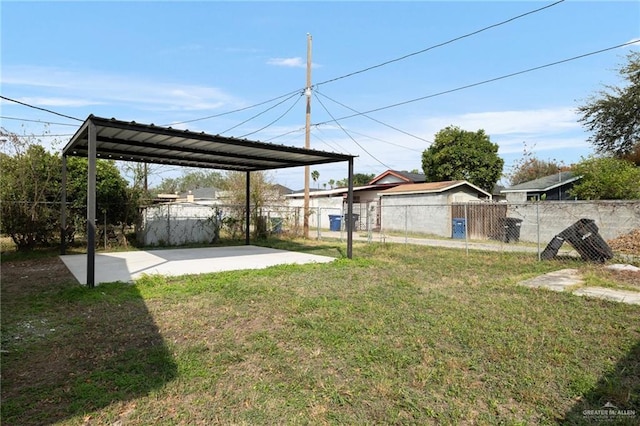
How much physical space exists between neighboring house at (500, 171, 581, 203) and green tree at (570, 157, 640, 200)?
2.58 m

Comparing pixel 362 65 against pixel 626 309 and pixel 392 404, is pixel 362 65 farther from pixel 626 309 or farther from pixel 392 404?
pixel 392 404

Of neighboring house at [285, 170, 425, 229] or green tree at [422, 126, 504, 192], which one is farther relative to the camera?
green tree at [422, 126, 504, 192]

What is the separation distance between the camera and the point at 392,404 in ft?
8.21

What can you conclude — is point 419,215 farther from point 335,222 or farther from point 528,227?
point 335,222

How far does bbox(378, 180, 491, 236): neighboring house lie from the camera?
17609mm

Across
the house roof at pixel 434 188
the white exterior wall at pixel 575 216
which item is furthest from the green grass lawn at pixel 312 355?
the house roof at pixel 434 188

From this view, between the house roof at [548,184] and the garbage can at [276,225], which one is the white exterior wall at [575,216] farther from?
the garbage can at [276,225]

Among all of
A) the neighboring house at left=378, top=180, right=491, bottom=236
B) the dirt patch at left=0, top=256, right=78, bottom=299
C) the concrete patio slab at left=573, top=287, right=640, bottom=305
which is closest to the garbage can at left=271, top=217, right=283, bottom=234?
the neighboring house at left=378, top=180, right=491, bottom=236

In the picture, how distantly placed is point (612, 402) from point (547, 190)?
1920 centimetres

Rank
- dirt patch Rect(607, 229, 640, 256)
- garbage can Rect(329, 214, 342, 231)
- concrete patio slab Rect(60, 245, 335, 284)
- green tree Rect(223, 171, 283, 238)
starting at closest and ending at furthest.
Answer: concrete patio slab Rect(60, 245, 335, 284), dirt patch Rect(607, 229, 640, 256), green tree Rect(223, 171, 283, 238), garbage can Rect(329, 214, 342, 231)

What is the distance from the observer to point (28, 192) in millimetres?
9734

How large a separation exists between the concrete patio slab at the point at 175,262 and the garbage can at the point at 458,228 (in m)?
9.21

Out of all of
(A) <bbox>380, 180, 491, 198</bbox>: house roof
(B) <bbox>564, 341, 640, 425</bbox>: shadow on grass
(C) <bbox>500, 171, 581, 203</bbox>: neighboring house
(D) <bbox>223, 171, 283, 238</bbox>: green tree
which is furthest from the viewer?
(C) <bbox>500, 171, 581, 203</bbox>: neighboring house

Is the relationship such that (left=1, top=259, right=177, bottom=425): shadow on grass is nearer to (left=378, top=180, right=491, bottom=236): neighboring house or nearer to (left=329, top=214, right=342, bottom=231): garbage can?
(left=378, top=180, right=491, bottom=236): neighboring house
